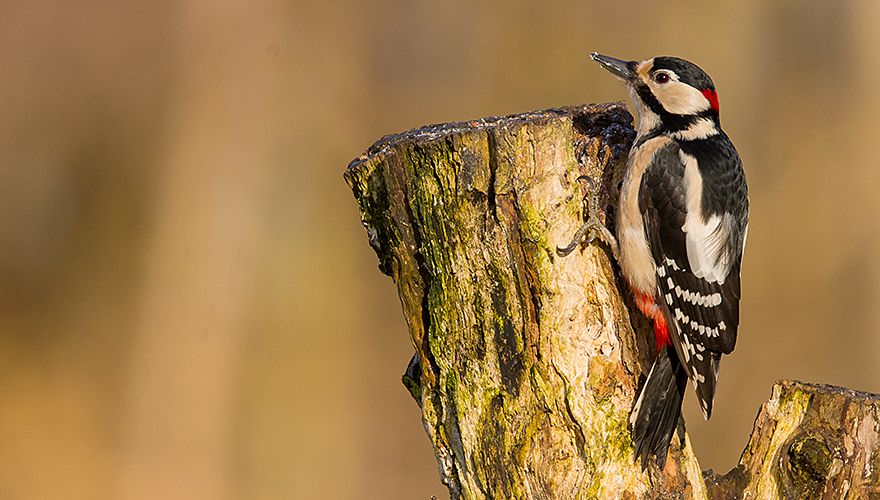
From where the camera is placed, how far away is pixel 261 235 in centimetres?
546

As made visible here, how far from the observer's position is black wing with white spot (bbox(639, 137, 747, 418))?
264cm

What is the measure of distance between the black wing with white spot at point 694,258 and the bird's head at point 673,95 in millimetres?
169

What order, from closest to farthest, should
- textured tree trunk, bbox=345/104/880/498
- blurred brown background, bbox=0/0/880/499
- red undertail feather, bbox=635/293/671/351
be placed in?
textured tree trunk, bbox=345/104/880/498 < red undertail feather, bbox=635/293/671/351 < blurred brown background, bbox=0/0/880/499

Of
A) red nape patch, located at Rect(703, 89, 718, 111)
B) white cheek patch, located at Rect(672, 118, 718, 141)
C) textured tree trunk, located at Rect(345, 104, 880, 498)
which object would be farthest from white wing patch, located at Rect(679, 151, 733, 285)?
textured tree trunk, located at Rect(345, 104, 880, 498)

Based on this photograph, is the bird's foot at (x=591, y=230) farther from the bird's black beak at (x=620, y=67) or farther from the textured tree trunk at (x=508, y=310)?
the bird's black beak at (x=620, y=67)

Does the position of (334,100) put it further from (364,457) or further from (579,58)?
(364,457)

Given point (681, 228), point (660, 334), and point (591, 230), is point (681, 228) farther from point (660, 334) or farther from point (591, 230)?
point (591, 230)

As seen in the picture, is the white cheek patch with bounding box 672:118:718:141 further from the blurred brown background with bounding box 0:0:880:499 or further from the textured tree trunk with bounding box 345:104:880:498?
the blurred brown background with bounding box 0:0:880:499

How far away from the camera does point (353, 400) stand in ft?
18.0

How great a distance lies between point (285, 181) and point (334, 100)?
1.68 feet

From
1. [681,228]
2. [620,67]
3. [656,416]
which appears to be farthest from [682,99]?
[656,416]

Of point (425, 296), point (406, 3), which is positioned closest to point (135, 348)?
point (406, 3)

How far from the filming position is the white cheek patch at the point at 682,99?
2908mm

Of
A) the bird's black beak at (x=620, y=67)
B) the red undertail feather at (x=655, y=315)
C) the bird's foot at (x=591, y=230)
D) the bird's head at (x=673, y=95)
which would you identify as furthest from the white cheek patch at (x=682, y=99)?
the red undertail feather at (x=655, y=315)
